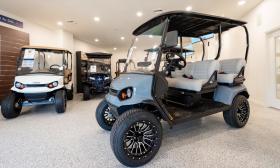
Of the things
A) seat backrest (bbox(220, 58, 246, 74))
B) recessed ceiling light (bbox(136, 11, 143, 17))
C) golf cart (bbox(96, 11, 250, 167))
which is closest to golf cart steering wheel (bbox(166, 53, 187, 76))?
golf cart (bbox(96, 11, 250, 167))

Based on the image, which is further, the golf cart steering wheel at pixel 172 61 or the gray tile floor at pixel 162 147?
the golf cart steering wheel at pixel 172 61

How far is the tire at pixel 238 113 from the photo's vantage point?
2.71m

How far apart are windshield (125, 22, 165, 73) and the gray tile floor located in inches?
45.2

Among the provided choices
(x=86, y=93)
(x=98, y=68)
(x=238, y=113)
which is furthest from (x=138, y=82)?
(x=98, y=68)

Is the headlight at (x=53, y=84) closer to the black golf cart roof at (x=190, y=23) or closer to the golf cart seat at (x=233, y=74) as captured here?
the black golf cart roof at (x=190, y=23)

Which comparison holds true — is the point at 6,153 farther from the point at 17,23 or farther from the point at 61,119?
the point at 17,23

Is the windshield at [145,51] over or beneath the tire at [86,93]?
over

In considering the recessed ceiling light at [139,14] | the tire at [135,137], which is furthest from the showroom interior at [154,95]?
the recessed ceiling light at [139,14]

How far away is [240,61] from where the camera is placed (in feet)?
9.57

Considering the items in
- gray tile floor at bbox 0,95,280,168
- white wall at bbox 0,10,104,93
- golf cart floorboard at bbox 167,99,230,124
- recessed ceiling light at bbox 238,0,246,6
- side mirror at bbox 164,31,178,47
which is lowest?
gray tile floor at bbox 0,95,280,168

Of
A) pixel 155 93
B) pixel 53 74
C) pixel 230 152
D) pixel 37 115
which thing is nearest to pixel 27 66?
pixel 53 74

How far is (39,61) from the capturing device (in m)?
4.68

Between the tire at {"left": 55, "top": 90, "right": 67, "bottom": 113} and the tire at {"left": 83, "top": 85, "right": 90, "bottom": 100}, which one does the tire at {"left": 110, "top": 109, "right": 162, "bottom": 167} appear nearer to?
the tire at {"left": 55, "top": 90, "right": 67, "bottom": 113}

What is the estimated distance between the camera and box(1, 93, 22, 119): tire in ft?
11.1
